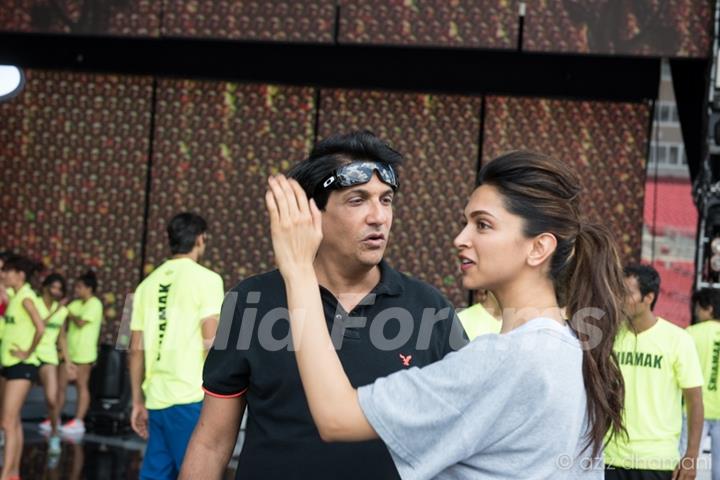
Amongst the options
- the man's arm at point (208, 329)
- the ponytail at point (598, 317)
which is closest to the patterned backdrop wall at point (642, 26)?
the man's arm at point (208, 329)

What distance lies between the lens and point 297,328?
2.21 metres

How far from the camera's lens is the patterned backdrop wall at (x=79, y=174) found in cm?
1219

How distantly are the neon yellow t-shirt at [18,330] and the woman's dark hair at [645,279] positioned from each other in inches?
181

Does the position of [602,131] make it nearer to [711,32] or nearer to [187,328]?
[711,32]

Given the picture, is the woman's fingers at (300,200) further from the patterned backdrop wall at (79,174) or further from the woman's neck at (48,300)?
the patterned backdrop wall at (79,174)

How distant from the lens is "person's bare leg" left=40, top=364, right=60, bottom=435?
9758 millimetres

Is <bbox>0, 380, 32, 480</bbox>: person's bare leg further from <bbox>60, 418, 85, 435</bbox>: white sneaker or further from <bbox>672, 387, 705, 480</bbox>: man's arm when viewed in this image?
<bbox>672, 387, 705, 480</bbox>: man's arm

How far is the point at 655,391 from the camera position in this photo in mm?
5477

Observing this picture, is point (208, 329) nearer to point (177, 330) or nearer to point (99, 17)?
point (177, 330)

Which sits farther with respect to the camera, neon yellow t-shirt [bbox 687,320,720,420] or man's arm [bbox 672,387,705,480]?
neon yellow t-shirt [bbox 687,320,720,420]

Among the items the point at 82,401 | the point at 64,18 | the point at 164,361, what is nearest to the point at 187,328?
the point at 164,361

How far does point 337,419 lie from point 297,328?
7.8 inches

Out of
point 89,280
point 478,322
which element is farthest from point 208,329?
point 89,280

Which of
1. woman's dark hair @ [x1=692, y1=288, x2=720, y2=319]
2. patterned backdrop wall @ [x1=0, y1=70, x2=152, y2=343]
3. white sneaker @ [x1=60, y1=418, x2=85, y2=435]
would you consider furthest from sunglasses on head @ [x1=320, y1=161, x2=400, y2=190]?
patterned backdrop wall @ [x1=0, y1=70, x2=152, y2=343]
